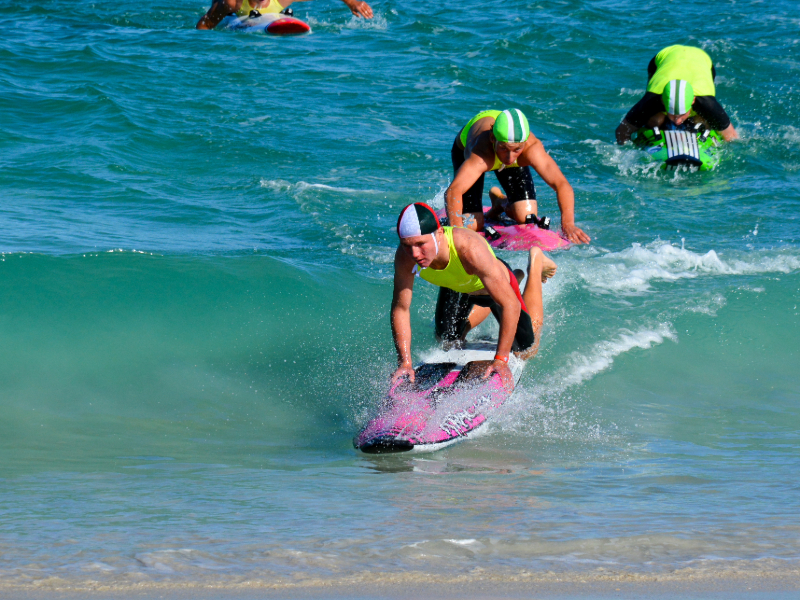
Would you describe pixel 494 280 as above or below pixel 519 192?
below

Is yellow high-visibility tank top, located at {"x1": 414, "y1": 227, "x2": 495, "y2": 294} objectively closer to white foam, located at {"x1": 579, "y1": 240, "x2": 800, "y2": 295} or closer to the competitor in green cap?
white foam, located at {"x1": 579, "y1": 240, "x2": 800, "y2": 295}

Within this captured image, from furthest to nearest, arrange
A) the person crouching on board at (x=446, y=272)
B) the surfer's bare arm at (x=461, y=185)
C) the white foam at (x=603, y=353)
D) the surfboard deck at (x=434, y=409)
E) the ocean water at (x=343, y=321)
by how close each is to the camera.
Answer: the surfer's bare arm at (x=461, y=185)
the white foam at (x=603, y=353)
the surfboard deck at (x=434, y=409)
the person crouching on board at (x=446, y=272)
the ocean water at (x=343, y=321)

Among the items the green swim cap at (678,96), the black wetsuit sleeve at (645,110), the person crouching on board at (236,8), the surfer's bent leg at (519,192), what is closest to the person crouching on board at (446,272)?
the surfer's bent leg at (519,192)

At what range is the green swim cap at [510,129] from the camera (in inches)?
287

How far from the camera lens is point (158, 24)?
18.5m

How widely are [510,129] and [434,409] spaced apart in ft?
9.38

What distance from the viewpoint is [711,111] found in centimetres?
1209

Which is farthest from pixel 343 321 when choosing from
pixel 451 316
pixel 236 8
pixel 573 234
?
pixel 236 8

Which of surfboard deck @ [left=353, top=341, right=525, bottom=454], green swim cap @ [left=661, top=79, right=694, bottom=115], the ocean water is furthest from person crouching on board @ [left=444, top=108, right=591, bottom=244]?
green swim cap @ [left=661, top=79, right=694, bottom=115]

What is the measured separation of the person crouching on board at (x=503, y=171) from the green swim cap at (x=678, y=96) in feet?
13.4

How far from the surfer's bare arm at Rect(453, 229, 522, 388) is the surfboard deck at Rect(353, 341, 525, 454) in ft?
0.43

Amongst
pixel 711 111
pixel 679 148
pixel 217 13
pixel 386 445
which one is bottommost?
pixel 386 445

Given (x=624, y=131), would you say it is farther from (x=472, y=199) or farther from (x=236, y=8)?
(x=236, y=8)

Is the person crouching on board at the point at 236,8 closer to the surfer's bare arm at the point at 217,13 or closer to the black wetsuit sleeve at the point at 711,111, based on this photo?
the surfer's bare arm at the point at 217,13
